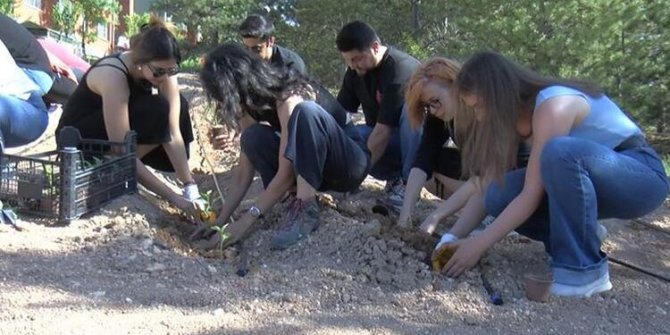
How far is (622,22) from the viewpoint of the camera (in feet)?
36.8

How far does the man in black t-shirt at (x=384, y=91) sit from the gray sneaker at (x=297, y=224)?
102 cm

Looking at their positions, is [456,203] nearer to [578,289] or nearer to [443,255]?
[443,255]

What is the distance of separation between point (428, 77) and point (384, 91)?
125cm

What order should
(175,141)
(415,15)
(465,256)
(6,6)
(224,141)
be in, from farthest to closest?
(6,6), (415,15), (224,141), (175,141), (465,256)

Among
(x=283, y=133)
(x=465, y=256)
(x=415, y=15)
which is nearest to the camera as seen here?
(x=465, y=256)

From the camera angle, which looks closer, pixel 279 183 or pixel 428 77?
pixel 428 77

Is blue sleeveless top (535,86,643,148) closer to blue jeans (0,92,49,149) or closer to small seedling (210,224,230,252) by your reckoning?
small seedling (210,224,230,252)

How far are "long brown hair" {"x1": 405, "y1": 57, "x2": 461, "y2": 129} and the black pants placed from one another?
0.39 meters

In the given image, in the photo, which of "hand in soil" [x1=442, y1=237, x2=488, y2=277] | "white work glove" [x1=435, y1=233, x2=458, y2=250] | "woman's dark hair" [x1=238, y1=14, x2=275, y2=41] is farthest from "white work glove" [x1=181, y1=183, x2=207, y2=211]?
"woman's dark hair" [x1=238, y1=14, x2=275, y2=41]

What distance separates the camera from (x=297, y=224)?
3.39 metres

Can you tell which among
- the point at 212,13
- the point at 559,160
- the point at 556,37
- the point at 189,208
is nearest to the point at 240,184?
the point at 189,208

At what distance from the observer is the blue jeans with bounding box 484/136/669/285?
8.92 feet

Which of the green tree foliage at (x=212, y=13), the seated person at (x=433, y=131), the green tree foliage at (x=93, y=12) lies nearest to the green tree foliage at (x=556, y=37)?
the seated person at (x=433, y=131)

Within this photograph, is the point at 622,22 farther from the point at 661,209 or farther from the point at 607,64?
the point at 661,209
